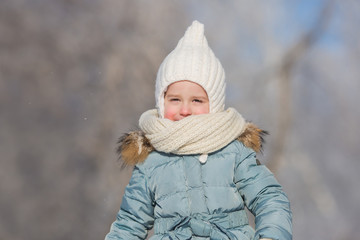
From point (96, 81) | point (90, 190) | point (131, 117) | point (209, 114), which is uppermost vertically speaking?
point (96, 81)

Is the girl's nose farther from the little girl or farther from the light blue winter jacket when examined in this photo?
the light blue winter jacket

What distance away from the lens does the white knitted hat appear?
2211mm

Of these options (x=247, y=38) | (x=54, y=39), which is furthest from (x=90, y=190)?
(x=247, y=38)

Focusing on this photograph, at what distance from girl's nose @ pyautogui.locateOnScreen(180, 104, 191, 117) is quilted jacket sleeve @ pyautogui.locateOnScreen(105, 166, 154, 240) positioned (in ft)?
0.89

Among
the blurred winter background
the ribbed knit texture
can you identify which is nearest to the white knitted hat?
the ribbed knit texture

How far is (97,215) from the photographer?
479 cm

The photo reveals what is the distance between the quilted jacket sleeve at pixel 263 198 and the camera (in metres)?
1.90

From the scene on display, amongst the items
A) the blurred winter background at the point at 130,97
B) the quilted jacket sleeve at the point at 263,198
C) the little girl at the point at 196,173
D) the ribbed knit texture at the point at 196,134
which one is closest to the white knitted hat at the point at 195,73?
the little girl at the point at 196,173

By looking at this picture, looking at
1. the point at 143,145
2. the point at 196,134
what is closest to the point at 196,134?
the point at 196,134

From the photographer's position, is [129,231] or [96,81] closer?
[129,231]

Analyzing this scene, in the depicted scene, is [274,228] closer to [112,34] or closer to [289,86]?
[112,34]

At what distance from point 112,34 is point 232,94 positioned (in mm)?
1324

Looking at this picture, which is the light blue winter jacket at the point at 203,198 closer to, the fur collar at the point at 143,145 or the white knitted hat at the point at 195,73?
the fur collar at the point at 143,145

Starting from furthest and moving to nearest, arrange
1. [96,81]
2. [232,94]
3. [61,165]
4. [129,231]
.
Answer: [232,94] → [96,81] → [61,165] → [129,231]
